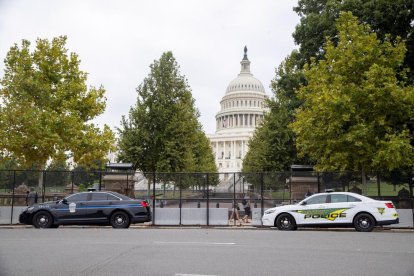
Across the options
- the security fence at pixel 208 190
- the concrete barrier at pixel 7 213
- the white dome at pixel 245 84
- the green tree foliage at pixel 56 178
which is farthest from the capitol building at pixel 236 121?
the concrete barrier at pixel 7 213

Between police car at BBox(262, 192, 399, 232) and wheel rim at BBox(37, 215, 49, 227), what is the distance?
9.09 metres

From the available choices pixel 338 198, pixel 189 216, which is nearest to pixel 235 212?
pixel 189 216

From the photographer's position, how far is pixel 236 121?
480 feet

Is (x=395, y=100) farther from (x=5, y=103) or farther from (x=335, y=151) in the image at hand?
(x=5, y=103)

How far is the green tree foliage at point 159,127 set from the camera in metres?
34.4

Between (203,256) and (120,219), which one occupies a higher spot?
(120,219)

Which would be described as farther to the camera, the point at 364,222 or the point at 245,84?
the point at 245,84

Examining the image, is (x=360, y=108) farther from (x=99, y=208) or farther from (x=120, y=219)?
(x=99, y=208)

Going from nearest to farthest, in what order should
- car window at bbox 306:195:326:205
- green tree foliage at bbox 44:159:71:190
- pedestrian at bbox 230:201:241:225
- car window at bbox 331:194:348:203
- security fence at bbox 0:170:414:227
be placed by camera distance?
car window at bbox 331:194:348:203 → car window at bbox 306:195:326:205 → security fence at bbox 0:170:414:227 → pedestrian at bbox 230:201:241:225 → green tree foliage at bbox 44:159:71:190


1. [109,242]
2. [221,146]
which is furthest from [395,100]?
[221,146]

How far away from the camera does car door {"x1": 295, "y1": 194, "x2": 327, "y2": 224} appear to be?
55.0ft

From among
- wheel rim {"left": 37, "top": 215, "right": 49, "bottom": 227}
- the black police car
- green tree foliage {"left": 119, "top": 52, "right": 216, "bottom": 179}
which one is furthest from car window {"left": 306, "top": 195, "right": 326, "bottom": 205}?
green tree foliage {"left": 119, "top": 52, "right": 216, "bottom": 179}

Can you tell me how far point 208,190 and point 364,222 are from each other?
7298 mm

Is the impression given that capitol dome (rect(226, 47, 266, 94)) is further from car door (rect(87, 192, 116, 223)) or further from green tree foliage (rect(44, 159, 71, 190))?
car door (rect(87, 192, 116, 223))
